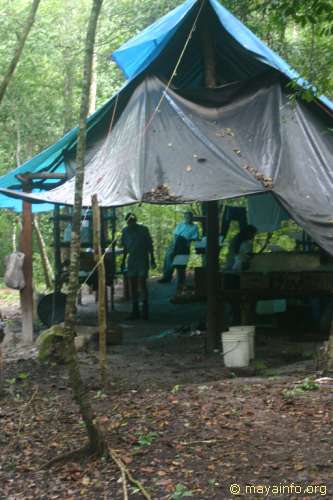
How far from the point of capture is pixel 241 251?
11883 mm

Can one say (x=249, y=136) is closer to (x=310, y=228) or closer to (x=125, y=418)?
(x=310, y=228)

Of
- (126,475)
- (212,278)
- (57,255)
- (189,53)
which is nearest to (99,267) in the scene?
(126,475)

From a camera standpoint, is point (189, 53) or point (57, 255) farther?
point (57, 255)

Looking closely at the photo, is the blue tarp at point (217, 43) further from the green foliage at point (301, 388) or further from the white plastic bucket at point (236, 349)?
the green foliage at point (301, 388)

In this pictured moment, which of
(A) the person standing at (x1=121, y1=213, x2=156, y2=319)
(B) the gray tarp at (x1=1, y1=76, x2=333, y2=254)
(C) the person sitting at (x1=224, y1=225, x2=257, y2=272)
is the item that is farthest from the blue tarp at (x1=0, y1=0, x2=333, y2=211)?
(A) the person standing at (x1=121, y1=213, x2=156, y2=319)

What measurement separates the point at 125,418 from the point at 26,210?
18.2 feet

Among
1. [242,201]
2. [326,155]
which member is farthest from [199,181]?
[242,201]

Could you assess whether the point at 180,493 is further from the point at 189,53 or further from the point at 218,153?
the point at 189,53

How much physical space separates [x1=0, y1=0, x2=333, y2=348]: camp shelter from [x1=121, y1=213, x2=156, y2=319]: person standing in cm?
332

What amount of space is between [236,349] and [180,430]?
9.68ft

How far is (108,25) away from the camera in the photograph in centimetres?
1747

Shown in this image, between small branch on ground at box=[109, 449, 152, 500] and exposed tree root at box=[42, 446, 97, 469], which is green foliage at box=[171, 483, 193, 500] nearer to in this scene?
small branch on ground at box=[109, 449, 152, 500]

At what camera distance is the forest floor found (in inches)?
182

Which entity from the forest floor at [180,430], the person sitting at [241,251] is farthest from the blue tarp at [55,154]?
the forest floor at [180,430]
